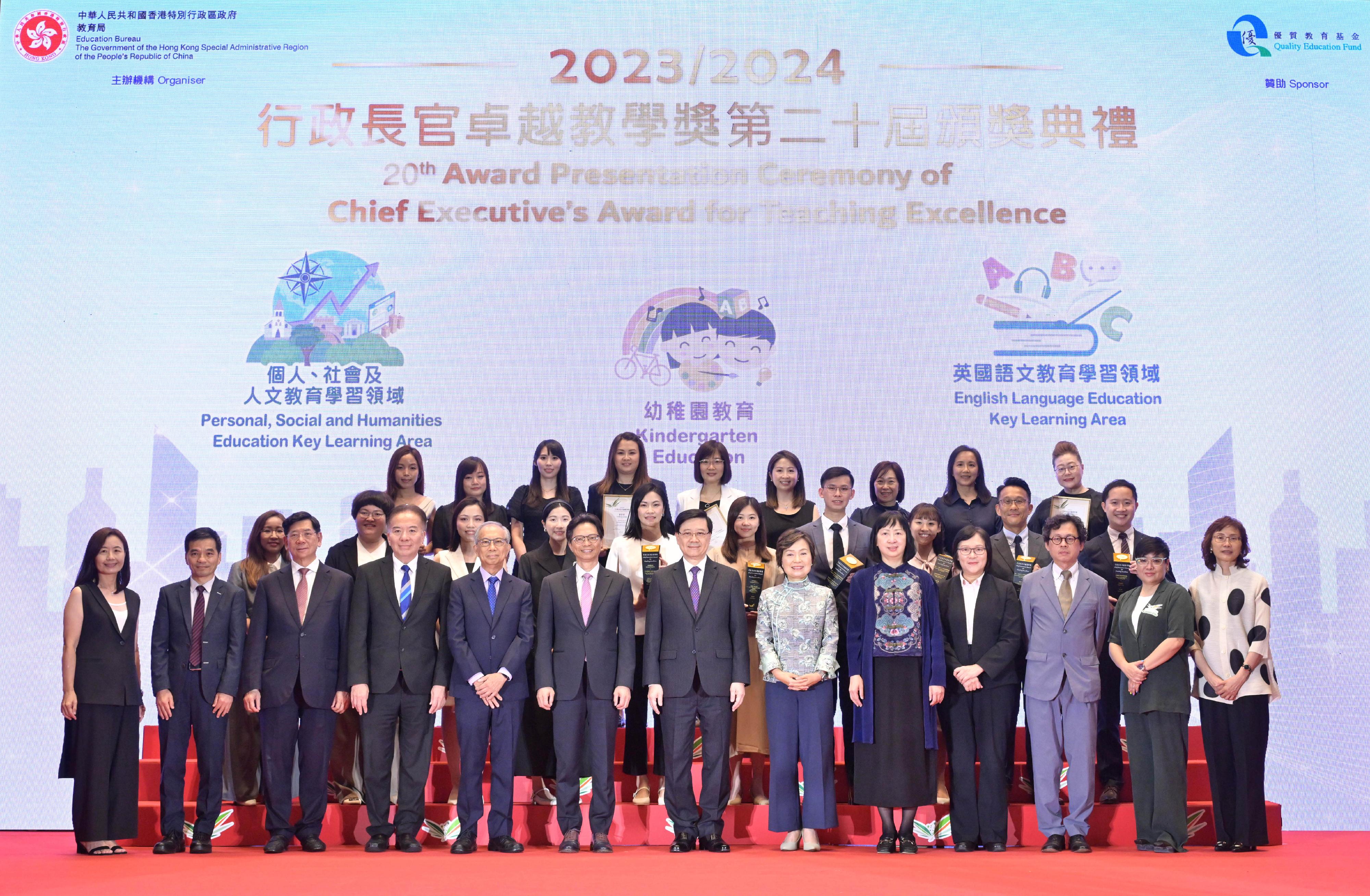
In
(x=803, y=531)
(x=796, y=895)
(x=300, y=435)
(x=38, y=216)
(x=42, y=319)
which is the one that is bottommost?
(x=796, y=895)

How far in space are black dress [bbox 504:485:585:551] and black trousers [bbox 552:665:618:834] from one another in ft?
2.81

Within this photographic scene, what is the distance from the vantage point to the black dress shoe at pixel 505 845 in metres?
4.38

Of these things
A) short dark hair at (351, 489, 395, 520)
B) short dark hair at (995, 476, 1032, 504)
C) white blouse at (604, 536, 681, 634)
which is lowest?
white blouse at (604, 536, 681, 634)

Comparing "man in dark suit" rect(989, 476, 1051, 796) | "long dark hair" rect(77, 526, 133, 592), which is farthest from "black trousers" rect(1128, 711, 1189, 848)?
"long dark hair" rect(77, 526, 133, 592)

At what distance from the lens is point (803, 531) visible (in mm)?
4633

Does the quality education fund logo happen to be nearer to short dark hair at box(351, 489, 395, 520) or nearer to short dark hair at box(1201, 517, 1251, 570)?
short dark hair at box(351, 489, 395, 520)

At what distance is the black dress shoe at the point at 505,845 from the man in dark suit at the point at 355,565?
0.57m

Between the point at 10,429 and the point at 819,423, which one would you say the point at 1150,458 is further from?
the point at 10,429

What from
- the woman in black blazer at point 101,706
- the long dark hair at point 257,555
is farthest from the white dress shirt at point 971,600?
the woman in black blazer at point 101,706

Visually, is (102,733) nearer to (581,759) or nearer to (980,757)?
(581,759)

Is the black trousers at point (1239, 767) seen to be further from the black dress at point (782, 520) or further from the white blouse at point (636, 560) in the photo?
the white blouse at point (636, 560)

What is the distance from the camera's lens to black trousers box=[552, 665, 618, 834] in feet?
14.6

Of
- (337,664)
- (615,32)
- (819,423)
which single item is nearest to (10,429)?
(337,664)

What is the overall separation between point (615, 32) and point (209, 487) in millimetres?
2873
